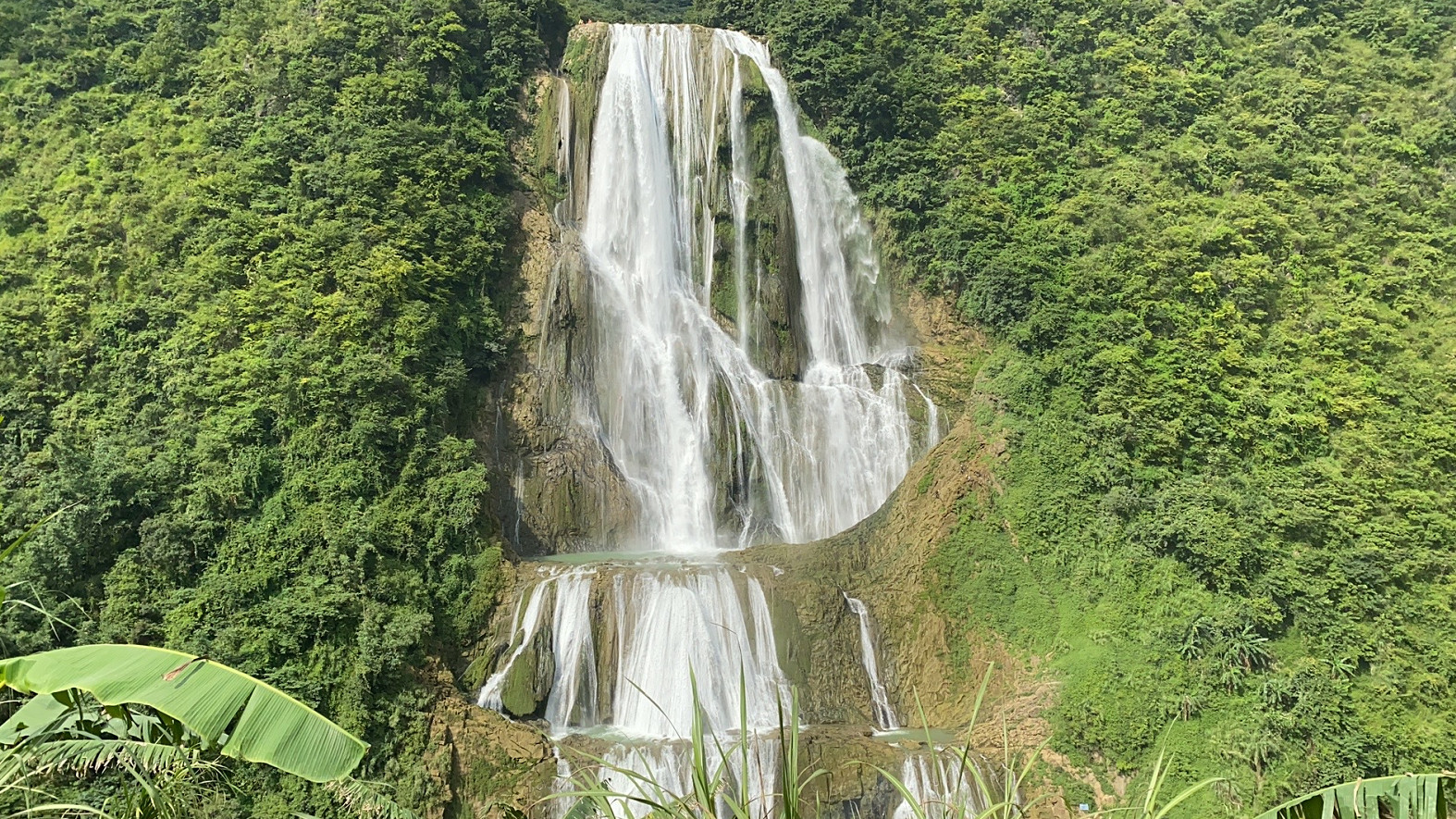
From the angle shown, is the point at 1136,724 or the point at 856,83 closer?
the point at 1136,724

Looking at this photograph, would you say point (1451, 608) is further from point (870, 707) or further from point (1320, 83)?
point (1320, 83)

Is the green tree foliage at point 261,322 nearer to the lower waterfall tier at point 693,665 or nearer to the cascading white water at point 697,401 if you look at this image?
the lower waterfall tier at point 693,665

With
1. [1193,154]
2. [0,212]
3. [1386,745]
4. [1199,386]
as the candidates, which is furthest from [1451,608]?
[0,212]

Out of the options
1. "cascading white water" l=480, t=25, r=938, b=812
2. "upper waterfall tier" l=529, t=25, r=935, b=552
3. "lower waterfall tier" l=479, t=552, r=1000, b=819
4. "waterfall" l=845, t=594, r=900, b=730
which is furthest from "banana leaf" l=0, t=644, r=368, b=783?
"upper waterfall tier" l=529, t=25, r=935, b=552

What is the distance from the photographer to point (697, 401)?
2033 cm

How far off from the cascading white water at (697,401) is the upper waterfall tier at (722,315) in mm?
51

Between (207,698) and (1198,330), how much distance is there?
20.3 metres

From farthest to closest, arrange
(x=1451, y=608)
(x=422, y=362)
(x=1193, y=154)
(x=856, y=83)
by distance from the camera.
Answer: (x=856, y=83) < (x=1193, y=154) < (x=422, y=362) < (x=1451, y=608)

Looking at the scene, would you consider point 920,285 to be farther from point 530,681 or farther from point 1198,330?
point 530,681

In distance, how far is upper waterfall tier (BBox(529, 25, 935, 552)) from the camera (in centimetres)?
1980

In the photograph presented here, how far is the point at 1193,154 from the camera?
24.4 metres

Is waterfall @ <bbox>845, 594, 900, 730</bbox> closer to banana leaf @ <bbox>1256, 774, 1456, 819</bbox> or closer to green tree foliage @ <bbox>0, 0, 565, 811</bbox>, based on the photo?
green tree foliage @ <bbox>0, 0, 565, 811</bbox>

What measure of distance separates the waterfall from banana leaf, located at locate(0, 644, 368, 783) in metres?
12.1

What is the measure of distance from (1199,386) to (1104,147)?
9910 millimetres
